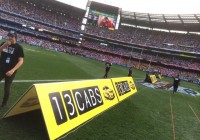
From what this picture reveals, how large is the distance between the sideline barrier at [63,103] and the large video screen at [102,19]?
86.9 meters

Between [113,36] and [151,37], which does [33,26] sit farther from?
[151,37]

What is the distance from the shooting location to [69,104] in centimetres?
652

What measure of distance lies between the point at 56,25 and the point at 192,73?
166 ft

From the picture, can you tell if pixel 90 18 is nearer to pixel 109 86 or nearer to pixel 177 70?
pixel 177 70

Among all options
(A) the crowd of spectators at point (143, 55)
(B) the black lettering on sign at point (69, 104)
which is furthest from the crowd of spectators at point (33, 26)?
(B) the black lettering on sign at point (69, 104)

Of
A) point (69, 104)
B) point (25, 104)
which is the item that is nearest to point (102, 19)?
point (25, 104)

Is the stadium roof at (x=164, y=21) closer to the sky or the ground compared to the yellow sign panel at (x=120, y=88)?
closer to the sky

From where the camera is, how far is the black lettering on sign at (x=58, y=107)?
576 centimetres

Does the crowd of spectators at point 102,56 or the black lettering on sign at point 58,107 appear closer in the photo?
the black lettering on sign at point 58,107

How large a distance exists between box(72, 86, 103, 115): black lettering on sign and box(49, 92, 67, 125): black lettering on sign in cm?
97

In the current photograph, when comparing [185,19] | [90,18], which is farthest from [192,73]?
[90,18]

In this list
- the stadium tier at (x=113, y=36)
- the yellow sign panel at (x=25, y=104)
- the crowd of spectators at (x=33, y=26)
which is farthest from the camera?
the crowd of spectators at (x=33, y=26)

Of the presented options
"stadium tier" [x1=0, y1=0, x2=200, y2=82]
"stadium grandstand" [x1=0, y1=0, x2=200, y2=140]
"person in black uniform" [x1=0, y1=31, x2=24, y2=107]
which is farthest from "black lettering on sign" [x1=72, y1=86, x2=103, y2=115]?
"stadium tier" [x1=0, y1=0, x2=200, y2=82]

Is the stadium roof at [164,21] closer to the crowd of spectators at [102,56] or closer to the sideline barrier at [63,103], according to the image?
the crowd of spectators at [102,56]
